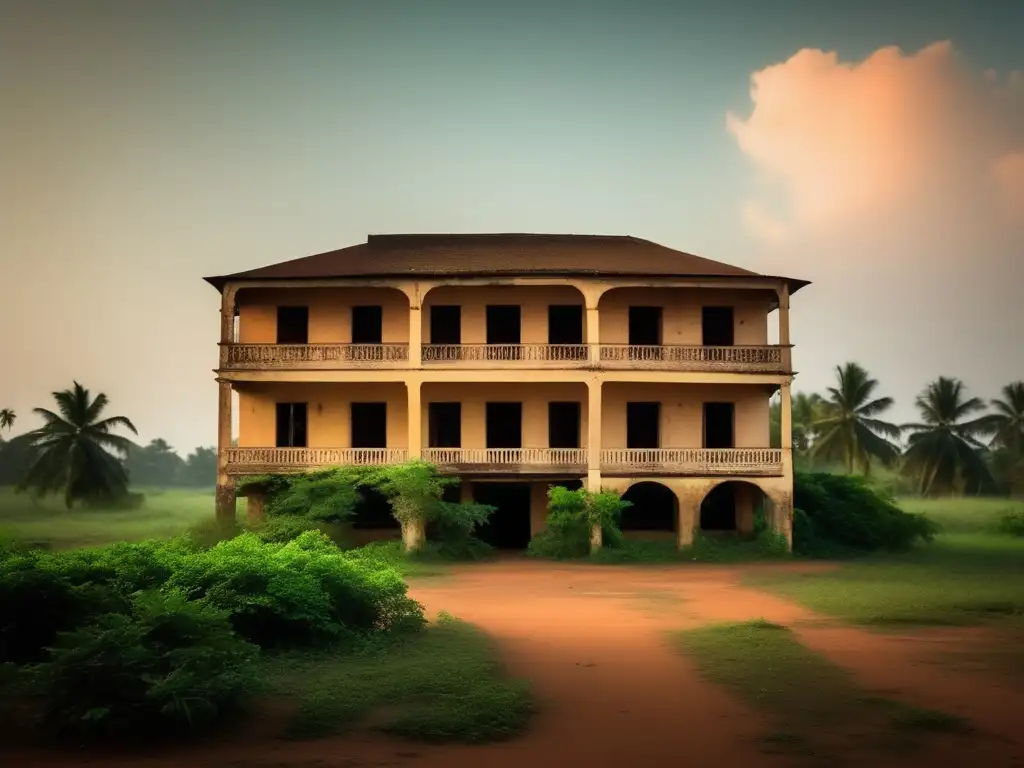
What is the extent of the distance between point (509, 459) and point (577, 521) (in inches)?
103

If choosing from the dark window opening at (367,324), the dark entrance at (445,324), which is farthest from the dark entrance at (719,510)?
the dark window opening at (367,324)

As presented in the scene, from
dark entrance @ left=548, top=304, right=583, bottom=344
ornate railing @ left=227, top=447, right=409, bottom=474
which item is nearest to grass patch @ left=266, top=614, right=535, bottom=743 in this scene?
ornate railing @ left=227, top=447, right=409, bottom=474

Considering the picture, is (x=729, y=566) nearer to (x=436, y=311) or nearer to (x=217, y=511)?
(x=436, y=311)

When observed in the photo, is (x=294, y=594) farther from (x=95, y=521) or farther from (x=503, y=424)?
(x=95, y=521)

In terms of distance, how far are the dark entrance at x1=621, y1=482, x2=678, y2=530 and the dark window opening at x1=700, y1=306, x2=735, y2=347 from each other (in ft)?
15.5

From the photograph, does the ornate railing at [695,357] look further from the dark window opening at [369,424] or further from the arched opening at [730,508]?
the dark window opening at [369,424]

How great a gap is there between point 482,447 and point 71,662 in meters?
20.2

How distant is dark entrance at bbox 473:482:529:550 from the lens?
2850 centimetres

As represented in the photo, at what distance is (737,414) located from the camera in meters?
28.5

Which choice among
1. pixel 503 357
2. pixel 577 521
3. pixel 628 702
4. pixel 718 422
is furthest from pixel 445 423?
pixel 628 702

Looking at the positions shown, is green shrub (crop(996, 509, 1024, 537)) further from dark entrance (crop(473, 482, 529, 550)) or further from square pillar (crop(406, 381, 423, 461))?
square pillar (crop(406, 381, 423, 461))

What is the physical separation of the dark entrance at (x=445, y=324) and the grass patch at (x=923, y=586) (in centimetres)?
1155

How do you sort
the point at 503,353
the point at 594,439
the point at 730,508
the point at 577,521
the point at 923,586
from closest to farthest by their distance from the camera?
the point at 923,586 → the point at 577,521 → the point at 594,439 → the point at 503,353 → the point at 730,508

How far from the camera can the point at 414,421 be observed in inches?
1032
